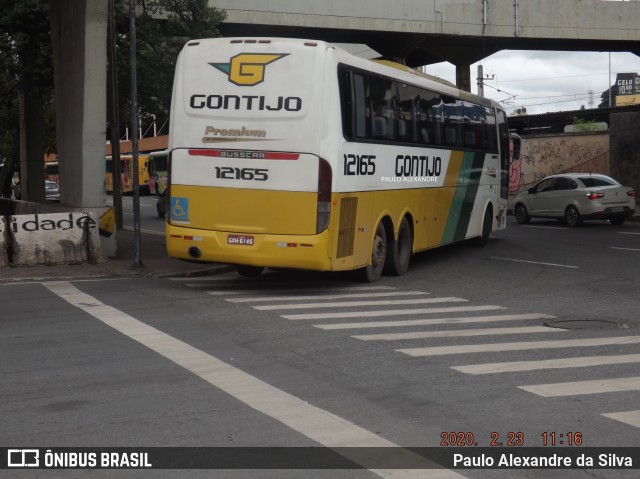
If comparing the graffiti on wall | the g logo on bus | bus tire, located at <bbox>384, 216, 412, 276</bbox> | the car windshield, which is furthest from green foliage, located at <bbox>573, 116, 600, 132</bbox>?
the g logo on bus

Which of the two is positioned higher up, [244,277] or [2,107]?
[2,107]

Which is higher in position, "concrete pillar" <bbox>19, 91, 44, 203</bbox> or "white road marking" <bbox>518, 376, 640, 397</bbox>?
"concrete pillar" <bbox>19, 91, 44, 203</bbox>

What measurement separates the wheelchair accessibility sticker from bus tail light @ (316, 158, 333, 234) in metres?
2.11

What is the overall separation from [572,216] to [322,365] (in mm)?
22386

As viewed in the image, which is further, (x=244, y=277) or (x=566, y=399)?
(x=244, y=277)

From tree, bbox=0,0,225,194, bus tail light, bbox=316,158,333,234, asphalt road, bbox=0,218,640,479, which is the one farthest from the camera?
tree, bbox=0,0,225,194

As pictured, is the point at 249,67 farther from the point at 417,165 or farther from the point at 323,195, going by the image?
the point at 417,165

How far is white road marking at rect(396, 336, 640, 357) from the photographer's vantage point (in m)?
9.77

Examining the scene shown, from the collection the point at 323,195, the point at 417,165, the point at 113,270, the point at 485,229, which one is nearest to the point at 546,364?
the point at 323,195

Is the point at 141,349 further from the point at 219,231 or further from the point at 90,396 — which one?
the point at 219,231

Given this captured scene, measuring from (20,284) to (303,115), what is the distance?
5.68m

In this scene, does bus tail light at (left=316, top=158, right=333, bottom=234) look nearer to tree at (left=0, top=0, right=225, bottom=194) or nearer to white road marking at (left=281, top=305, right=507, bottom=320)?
white road marking at (left=281, top=305, right=507, bottom=320)

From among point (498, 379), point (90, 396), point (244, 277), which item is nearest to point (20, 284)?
point (244, 277)

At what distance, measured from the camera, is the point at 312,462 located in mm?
6008
